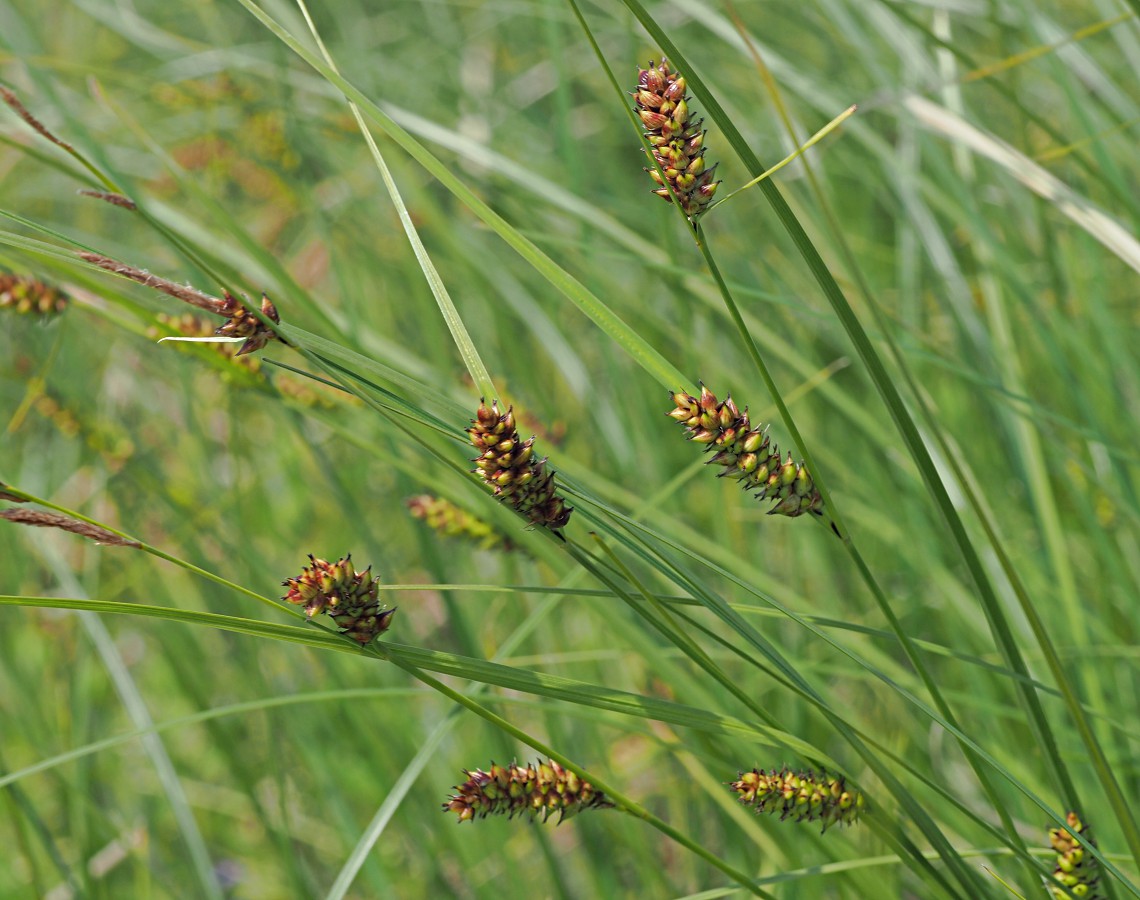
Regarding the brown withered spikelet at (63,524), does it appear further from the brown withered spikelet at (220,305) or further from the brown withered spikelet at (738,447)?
the brown withered spikelet at (738,447)

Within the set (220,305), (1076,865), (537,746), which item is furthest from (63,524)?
(1076,865)

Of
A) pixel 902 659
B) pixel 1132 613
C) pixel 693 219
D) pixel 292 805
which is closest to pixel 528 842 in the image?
pixel 292 805

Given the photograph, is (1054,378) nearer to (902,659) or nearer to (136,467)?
(902,659)

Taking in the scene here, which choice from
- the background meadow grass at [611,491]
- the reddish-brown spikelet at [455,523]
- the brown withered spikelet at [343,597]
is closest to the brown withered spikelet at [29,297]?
the background meadow grass at [611,491]

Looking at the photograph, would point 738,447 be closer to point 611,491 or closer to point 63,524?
point 63,524

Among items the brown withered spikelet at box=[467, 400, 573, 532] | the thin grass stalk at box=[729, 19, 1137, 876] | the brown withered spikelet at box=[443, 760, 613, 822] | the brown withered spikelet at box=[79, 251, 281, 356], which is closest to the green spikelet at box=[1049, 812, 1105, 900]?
the thin grass stalk at box=[729, 19, 1137, 876]

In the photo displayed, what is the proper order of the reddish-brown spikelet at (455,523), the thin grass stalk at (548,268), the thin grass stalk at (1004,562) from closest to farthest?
1. the thin grass stalk at (1004,562)
2. the thin grass stalk at (548,268)
3. the reddish-brown spikelet at (455,523)
